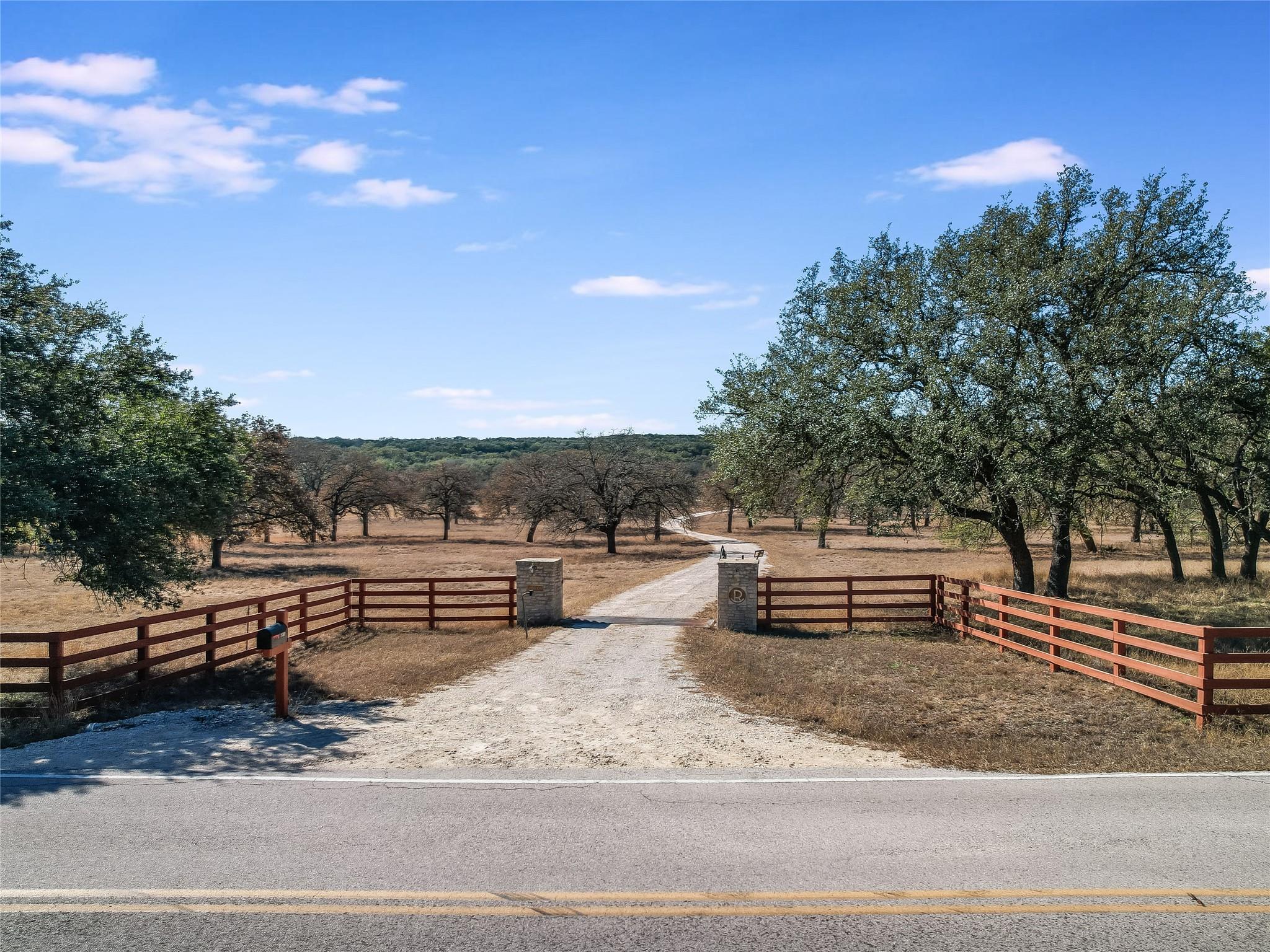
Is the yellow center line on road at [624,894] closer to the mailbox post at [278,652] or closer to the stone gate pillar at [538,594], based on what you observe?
the mailbox post at [278,652]

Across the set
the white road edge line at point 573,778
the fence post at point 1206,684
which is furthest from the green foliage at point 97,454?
the fence post at point 1206,684

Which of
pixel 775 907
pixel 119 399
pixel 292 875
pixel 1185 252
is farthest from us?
pixel 1185 252

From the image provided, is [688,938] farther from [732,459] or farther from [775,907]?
[732,459]

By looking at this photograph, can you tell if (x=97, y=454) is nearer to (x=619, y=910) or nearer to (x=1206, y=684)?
(x=619, y=910)

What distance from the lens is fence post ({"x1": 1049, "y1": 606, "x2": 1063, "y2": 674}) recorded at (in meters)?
13.3

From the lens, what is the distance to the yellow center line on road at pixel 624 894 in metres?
5.05

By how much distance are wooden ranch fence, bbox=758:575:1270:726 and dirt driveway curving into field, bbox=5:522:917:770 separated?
4.34 m

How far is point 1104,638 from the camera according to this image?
50.2 ft

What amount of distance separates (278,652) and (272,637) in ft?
0.99

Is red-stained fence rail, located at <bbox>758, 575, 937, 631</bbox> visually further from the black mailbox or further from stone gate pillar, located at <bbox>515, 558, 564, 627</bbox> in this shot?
the black mailbox

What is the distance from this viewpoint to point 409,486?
7388 centimetres

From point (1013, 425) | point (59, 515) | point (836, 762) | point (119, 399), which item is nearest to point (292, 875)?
point (836, 762)

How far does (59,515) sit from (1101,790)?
46.0 feet

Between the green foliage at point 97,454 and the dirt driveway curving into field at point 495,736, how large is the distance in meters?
4.34
